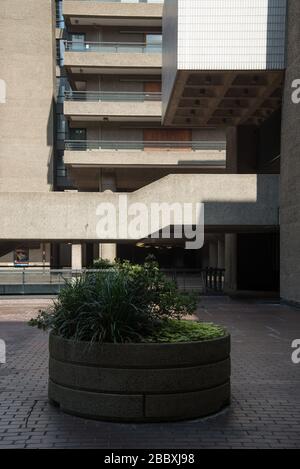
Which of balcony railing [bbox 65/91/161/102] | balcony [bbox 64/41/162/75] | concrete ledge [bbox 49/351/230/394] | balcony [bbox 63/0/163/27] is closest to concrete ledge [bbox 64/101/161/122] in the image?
balcony railing [bbox 65/91/161/102]

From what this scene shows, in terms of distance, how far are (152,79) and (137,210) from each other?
65.0 feet

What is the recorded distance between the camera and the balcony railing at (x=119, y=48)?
38.0m

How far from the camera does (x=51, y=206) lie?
899 inches

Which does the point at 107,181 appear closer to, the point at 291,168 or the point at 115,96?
the point at 115,96

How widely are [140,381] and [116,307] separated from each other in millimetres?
942

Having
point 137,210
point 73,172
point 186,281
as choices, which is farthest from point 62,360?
point 73,172

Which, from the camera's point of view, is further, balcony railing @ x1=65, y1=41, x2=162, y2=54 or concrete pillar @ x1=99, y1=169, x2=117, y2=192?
concrete pillar @ x1=99, y1=169, x2=117, y2=192

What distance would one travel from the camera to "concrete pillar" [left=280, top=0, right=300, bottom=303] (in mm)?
18469

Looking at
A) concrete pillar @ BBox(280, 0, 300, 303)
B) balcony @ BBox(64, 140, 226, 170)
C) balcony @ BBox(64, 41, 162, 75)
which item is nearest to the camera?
concrete pillar @ BBox(280, 0, 300, 303)

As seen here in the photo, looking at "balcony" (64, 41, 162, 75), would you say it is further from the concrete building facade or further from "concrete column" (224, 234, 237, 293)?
"concrete column" (224, 234, 237, 293)

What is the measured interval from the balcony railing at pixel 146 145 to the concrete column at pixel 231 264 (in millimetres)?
10879

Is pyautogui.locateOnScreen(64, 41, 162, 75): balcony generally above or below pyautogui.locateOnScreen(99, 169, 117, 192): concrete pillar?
above

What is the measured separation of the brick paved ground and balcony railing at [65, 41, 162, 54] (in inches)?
1195

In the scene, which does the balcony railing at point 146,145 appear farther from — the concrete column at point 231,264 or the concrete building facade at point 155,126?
the concrete column at point 231,264
